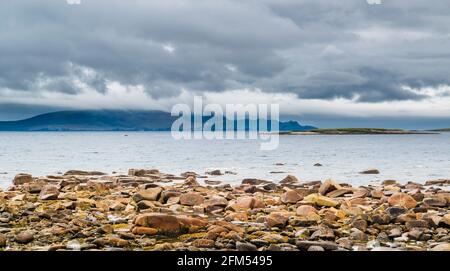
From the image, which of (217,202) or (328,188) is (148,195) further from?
(328,188)

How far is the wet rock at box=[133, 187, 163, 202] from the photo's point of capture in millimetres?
16562

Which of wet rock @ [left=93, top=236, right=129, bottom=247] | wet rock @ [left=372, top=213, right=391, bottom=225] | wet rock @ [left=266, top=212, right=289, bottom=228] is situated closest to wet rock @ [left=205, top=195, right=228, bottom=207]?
wet rock @ [left=266, top=212, right=289, bottom=228]

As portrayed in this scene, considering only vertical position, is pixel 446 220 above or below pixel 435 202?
above

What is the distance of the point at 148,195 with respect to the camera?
16.9 metres

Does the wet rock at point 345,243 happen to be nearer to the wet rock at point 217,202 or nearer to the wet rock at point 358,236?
the wet rock at point 358,236

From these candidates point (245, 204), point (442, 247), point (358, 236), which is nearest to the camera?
point (442, 247)

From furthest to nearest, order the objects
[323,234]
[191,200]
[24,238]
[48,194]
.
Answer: [48,194]
[191,200]
[323,234]
[24,238]

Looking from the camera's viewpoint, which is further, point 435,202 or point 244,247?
point 435,202

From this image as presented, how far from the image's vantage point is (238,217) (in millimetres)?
13695

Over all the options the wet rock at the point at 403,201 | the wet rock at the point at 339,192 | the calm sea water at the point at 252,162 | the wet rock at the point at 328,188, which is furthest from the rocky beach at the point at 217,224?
the calm sea water at the point at 252,162

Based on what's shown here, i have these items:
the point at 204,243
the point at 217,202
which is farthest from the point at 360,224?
the point at 217,202
